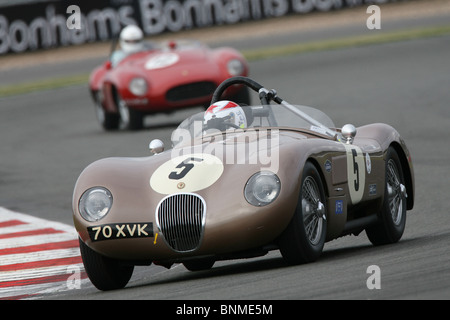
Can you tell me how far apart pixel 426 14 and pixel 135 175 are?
24936 millimetres

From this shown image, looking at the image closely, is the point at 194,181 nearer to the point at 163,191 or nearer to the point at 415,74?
the point at 163,191

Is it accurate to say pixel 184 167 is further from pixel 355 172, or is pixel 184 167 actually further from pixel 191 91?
pixel 191 91

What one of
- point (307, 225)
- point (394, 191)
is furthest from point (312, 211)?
point (394, 191)

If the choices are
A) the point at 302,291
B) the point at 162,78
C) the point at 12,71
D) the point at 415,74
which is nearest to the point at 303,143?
the point at 302,291

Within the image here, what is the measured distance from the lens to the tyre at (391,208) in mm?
7828

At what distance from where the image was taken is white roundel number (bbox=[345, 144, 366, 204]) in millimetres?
7301

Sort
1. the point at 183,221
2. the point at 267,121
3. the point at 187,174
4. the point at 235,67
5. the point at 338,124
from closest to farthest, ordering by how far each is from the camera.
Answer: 1. the point at 183,221
2. the point at 187,174
3. the point at 267,121
4. the point at 338,124
5. the point at 235,67

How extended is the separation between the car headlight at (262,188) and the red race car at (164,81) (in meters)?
9.51

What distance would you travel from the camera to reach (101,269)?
6.78 metres

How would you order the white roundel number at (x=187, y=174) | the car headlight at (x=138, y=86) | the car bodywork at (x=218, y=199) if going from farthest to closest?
the car headlight at (x=138, y=86)
the white roundel number at (x=187, y=174)
the car bodywork at (x=218, y=199)

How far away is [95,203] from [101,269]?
15.5 inches

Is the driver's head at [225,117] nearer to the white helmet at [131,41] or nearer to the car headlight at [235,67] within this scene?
the car headlight at [235,67]

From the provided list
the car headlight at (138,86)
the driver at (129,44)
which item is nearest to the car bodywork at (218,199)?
the car headlight at (138,86)

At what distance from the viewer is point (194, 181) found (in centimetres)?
659
